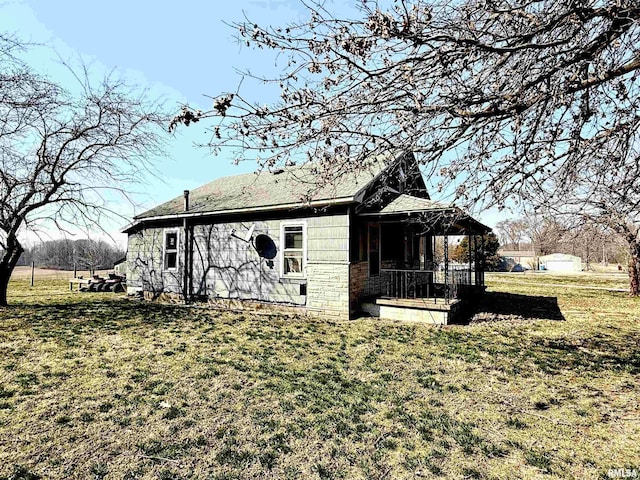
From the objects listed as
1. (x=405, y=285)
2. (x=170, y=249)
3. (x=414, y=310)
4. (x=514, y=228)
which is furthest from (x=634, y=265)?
(x=170, y=249)

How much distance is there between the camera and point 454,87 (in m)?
3.52

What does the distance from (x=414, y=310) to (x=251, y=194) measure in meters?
6.34

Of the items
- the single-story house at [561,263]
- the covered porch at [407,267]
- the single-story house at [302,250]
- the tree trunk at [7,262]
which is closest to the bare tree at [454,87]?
the covered porch at [407,267]

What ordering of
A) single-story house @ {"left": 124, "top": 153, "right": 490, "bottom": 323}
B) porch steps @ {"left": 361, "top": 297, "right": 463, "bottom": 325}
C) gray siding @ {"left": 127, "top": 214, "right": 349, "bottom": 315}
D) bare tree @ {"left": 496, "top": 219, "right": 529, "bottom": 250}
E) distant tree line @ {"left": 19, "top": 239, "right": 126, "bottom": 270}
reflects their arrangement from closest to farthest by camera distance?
bare tree @ {"left": 496, "top": 219, "right": 529, "bottom": 250}
porch steps @ {"left": 361, "top": 297, "right": 463, "bottom": 325}
single-story house @ {"left": 124, "top": 153, "right": 490, "bottom": 323}
gray siding @ {"left": 127, "top": 214, "right": 349, "bottom": 315}
distant tree line @ {"left": 19, "top": 239, "right": 126, "bottom": 270}

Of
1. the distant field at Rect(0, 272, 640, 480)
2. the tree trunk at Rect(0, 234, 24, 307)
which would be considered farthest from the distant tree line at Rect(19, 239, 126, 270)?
the distant field at Rect(0, 272, 640, 480)

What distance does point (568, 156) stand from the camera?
4082 mm

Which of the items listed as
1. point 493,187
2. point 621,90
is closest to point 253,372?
point 493,187

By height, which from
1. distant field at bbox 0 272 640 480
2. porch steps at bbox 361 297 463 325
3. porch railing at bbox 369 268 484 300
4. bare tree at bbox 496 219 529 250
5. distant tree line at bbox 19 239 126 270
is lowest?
distant field at bbox 0 272 640 480

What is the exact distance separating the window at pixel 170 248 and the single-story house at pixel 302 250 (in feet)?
0.12

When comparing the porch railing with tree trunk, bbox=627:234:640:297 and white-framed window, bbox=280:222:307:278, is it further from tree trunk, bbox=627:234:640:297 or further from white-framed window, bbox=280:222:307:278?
tree trunk, bbox=627:234:640:297

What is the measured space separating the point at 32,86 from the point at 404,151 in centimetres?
844

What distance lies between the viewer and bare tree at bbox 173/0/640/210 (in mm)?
2963

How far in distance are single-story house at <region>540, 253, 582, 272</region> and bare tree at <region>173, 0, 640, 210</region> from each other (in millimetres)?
48282

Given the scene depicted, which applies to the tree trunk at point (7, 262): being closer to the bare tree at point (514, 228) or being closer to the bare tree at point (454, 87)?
the bare tree at point (454, 87)
